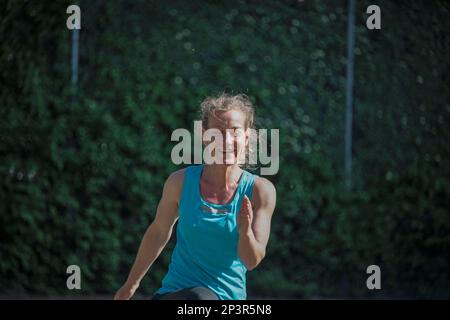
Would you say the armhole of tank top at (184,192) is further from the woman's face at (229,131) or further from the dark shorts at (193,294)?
the dark shorts at (193,294)

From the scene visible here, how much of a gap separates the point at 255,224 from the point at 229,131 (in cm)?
35

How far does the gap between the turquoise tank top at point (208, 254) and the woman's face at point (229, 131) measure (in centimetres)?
20

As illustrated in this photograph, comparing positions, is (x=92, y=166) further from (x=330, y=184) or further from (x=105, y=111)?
(x=330, y=184)

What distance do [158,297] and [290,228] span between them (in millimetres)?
2833

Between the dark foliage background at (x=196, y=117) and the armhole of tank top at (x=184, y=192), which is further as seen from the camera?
the dark foliage background at (x=196, y=117)

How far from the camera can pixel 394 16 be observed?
596 centimetres

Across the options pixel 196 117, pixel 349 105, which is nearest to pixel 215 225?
pixel 196 117


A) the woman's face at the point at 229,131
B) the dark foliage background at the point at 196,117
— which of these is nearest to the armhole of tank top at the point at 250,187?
the woman's face at the point at 229,131

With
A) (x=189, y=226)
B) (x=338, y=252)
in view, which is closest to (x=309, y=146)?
(x=338, y=252)

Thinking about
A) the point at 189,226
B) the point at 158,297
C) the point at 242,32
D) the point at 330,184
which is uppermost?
the point at 242,32

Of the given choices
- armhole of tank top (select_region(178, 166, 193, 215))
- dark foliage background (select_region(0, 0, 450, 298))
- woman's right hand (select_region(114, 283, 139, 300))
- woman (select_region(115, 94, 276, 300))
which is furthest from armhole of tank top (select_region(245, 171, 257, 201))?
dark foliage background (select_region(0, 0, 450, 298))

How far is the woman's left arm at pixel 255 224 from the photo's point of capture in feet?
9.36

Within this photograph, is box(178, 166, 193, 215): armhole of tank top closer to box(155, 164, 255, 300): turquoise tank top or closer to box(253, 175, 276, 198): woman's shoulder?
box(155, 164, 255, 300): turquoise tank top

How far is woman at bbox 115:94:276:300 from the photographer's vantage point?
3.06 meters
